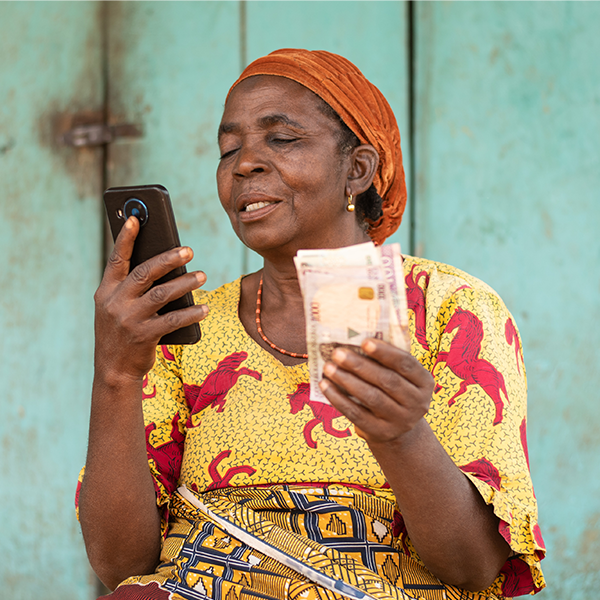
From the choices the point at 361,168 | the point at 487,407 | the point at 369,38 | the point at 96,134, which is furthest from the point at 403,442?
the point at 96,134

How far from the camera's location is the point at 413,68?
9.45 ft

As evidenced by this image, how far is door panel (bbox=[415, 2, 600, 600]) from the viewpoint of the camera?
273 cm

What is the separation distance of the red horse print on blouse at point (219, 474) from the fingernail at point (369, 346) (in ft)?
2.50

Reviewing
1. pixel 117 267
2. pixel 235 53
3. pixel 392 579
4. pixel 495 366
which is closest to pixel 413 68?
pixel 235 53

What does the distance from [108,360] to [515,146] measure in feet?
6.42

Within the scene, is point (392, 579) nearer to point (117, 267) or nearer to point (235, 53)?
point (117, 267)

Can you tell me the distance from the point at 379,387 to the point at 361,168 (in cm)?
99

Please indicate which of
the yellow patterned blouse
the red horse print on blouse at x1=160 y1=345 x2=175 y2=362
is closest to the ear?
the yellow patterned blouse

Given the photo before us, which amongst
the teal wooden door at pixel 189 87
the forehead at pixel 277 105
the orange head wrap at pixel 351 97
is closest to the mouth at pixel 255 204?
the forehead at pixel 277 105

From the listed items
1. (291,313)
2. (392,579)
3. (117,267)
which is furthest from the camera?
(291,313)

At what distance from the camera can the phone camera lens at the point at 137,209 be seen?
5.06 ft

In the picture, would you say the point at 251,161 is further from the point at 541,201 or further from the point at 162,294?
the point at 541,201

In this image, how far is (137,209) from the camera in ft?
5.08

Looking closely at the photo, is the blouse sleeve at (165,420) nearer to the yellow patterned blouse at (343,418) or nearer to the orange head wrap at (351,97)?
the yellow patterned blouse at (343,418)
